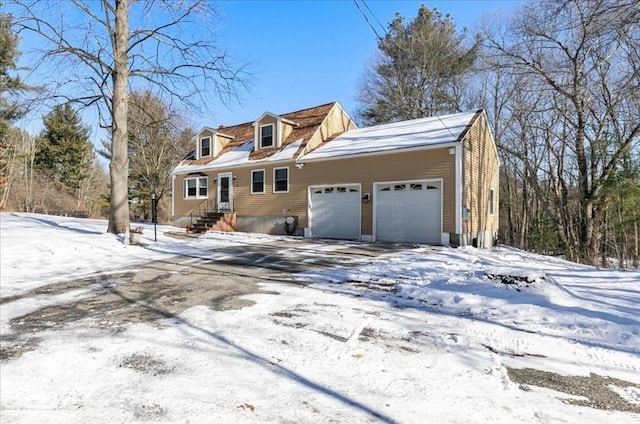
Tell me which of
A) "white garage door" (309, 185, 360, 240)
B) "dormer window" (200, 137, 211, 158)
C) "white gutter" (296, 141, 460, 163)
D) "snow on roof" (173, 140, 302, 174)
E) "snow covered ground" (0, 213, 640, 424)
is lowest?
"snow covered ground" (0, 213, 640, 424)

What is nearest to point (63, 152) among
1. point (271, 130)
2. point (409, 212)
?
point (271, 130)

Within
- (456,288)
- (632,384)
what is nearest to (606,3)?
(456,288)

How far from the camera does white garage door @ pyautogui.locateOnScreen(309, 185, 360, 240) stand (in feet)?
48.4

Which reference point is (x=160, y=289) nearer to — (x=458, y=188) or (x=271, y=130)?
(x=458, y=188)

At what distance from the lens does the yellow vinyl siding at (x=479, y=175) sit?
43.5ft

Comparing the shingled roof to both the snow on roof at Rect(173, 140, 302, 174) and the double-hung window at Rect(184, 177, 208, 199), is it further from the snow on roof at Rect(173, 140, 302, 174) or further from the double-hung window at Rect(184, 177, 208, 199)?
the double-hung window at Rect(184, 177, 208, 199)

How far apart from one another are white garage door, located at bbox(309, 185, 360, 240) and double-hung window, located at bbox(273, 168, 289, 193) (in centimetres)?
148

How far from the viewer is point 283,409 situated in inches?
96.2

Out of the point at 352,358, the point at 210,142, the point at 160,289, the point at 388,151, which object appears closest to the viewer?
the point at 352,358

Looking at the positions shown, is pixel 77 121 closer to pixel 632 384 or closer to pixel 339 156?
pixel 339 156

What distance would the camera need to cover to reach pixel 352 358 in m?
3.29

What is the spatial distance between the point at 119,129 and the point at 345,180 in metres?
8.22

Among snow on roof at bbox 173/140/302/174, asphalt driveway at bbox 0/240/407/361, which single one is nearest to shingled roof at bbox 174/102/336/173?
snow on roof at bbox 173/140/302/174

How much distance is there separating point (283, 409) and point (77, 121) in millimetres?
39387
